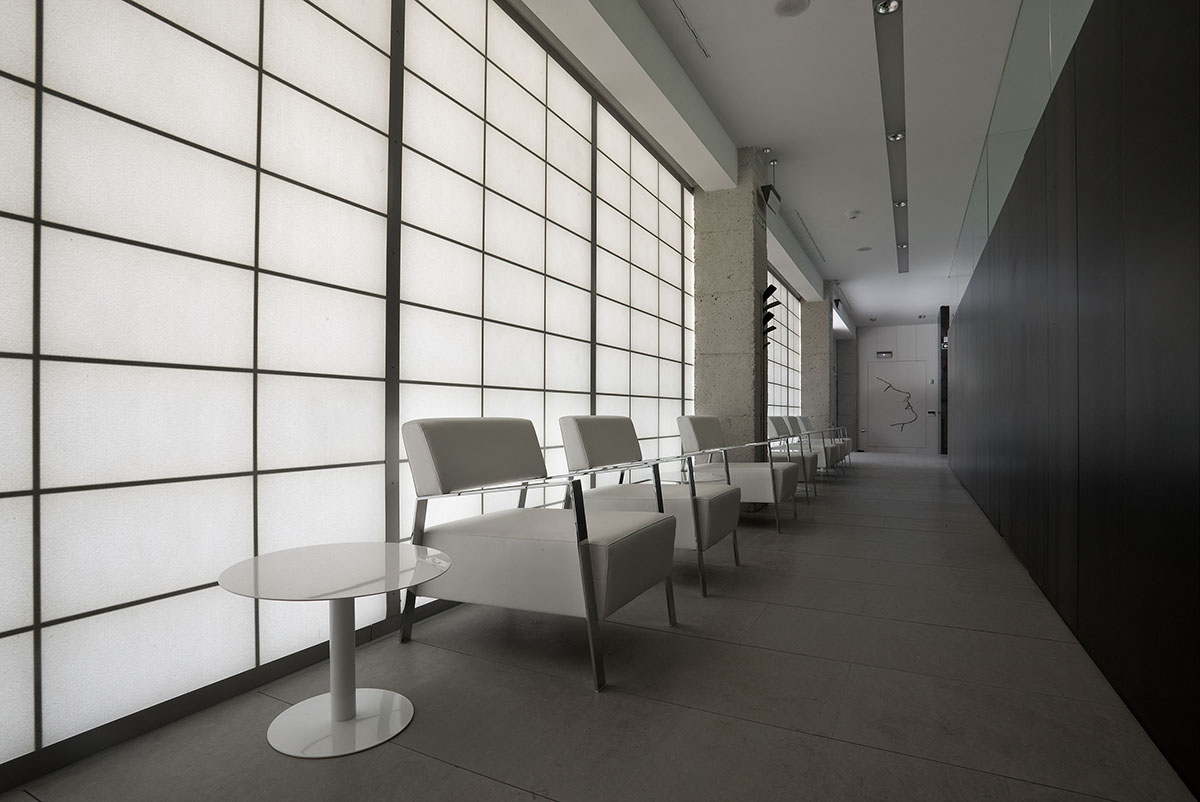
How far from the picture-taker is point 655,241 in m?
4.97

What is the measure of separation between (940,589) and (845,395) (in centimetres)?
1327

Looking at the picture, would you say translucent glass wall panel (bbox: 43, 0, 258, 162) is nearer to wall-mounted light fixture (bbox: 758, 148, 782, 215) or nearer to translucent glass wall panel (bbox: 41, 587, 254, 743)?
translucent glass wall panel (bbox: 41, 587, 254, 743)

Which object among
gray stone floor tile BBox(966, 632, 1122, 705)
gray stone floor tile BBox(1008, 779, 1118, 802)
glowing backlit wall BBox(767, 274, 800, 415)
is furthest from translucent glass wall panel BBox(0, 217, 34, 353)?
glowing backlit wall BBox(767, 274, 800, 415)

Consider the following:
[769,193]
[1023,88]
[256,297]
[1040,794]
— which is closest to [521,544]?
[256,297]

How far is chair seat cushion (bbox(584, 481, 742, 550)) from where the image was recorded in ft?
9.11

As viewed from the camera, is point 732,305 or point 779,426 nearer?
point 732,305

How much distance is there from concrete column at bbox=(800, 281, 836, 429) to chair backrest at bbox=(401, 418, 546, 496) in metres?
9.15

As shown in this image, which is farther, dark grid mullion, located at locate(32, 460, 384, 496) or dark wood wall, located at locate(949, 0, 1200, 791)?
dark grid mullion, located at locate(32, 460, 384, 496)

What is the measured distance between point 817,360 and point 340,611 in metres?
10.5

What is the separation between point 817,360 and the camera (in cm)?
1093

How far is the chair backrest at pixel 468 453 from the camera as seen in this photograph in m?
2.10

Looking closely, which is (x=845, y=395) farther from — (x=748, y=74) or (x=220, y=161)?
(x=220, y=161)

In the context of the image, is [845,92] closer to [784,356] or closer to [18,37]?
[18,37]

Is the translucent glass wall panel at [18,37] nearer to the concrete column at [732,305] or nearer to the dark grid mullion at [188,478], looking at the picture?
the dark grid mullion at [188,478]
